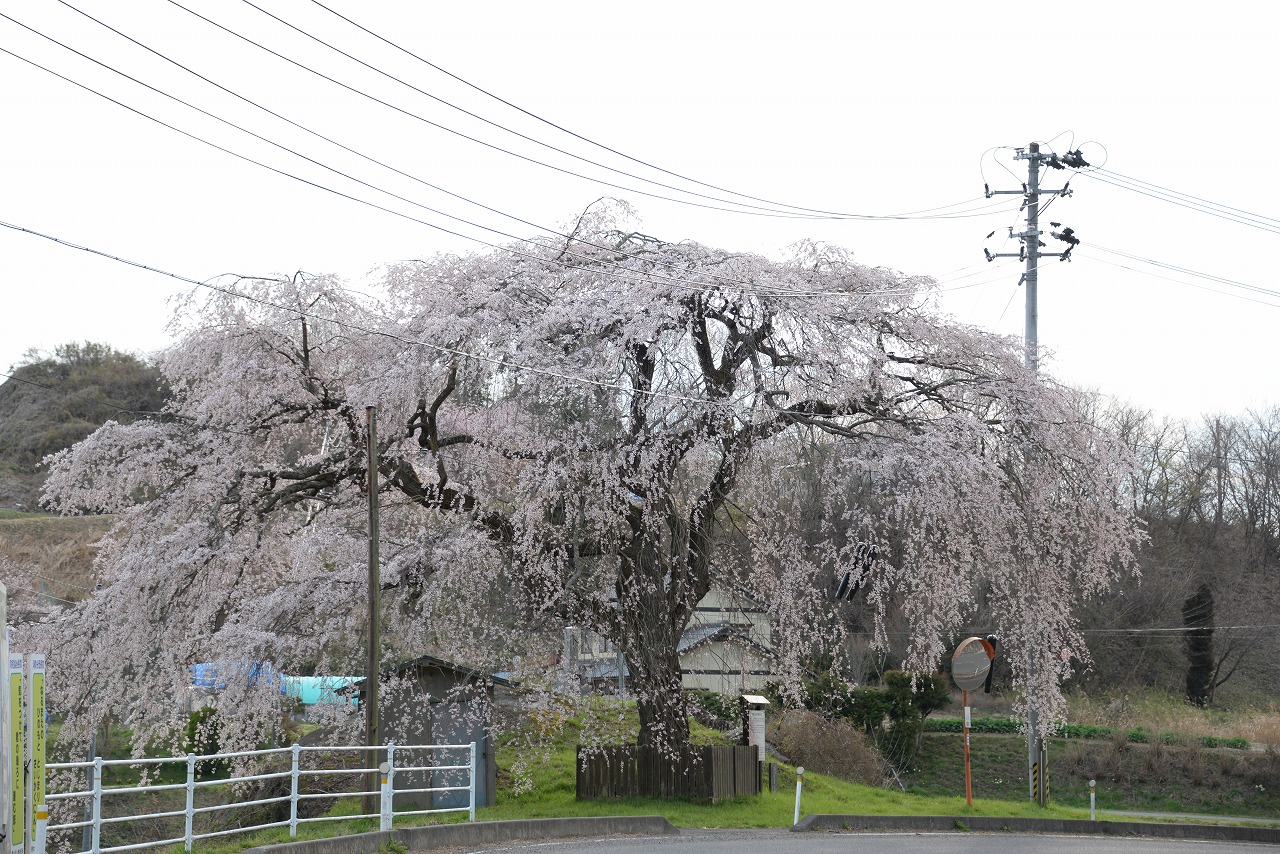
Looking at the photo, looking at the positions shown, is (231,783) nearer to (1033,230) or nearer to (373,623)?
(373,623)

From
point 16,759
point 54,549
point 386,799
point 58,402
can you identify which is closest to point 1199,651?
point 386,799

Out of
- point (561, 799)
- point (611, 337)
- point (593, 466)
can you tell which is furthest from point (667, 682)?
point (611, 337)

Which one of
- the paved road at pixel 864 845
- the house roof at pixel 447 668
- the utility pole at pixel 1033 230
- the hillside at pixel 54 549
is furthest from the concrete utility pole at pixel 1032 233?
the hillside at pixel 54 549

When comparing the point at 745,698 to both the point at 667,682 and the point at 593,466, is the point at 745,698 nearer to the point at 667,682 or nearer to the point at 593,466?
the point at 667,682

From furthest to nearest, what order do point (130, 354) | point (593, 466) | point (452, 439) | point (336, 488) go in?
point (130, 354) < point (336, 488) < point (452, 439) < point (593, 466)

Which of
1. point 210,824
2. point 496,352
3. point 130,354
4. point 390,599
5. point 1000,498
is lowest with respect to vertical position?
point 210,824

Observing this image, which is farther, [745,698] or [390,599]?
[745,698]

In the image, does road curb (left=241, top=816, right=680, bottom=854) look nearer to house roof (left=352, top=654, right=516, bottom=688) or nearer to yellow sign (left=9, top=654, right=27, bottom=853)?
house roof (left=352, top=654, right=516, bottom=688)

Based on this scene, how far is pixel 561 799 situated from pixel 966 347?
10.6 m

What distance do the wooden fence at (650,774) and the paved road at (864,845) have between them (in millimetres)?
2146

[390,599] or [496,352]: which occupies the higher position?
[496,352]

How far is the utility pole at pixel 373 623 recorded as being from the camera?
17250mm

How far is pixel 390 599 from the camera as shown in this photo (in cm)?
2034

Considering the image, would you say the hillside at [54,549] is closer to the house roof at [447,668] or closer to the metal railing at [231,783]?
the metal railing at [231,783]
